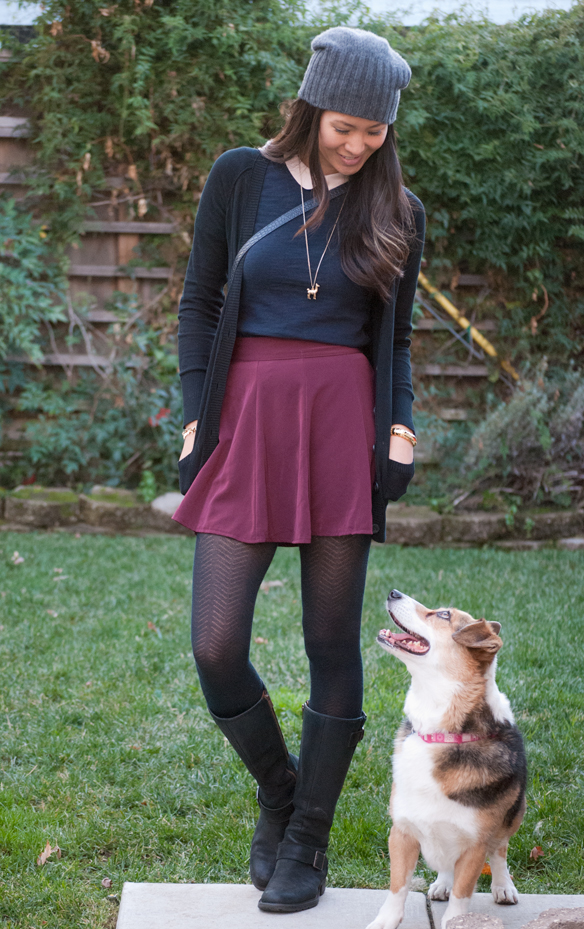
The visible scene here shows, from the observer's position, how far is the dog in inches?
72.0

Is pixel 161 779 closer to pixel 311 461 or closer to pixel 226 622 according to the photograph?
pixel 226 622

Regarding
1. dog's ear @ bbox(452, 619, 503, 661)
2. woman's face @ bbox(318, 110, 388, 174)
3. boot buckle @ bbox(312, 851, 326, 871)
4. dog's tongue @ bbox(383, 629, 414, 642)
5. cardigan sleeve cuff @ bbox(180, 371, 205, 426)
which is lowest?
boot buckle @ bbox(312, 851, 326, 871)

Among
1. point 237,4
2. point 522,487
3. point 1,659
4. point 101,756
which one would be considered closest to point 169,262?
point 237,4

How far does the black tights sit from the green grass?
55 centimetres

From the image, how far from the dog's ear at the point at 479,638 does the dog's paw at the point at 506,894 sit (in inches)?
21.9

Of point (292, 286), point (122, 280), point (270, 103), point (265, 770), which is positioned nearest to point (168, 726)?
point (265, 770)

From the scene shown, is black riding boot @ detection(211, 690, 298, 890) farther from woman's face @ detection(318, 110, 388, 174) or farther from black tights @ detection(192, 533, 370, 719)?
woman's face @ detection(318, 110, 388, 174)

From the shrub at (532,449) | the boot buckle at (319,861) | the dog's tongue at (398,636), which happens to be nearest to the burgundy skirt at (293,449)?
the dog's tongue at (398,636)

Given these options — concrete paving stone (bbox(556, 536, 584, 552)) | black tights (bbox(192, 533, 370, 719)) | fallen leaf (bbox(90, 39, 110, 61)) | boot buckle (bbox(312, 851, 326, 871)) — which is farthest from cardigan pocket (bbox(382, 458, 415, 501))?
fallen leaf (bbox(90, 39, 110, 61))

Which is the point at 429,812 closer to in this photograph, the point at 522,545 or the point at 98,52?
the point at 522,545

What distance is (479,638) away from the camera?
190 centimetres

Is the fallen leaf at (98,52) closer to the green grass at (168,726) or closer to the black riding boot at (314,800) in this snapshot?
the green grass at (168,726)

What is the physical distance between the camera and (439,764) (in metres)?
1.88

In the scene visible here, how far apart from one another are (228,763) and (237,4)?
5084 mm
